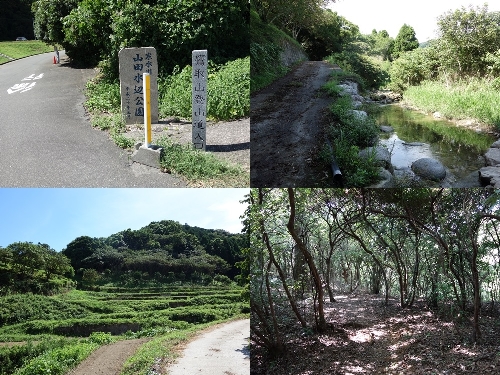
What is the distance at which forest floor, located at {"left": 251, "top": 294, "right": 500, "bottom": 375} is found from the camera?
198 inches

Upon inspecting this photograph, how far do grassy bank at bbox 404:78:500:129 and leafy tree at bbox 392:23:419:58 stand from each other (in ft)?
2.94

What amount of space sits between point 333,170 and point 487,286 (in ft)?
17.0

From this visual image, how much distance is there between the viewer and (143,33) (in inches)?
384

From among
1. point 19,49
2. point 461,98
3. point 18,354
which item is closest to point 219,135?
point 461,98

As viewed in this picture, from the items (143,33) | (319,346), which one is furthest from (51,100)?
(319,346)

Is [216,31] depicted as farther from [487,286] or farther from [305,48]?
[487,286]

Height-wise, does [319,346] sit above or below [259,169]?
below

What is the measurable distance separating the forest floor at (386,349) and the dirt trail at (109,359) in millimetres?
1525

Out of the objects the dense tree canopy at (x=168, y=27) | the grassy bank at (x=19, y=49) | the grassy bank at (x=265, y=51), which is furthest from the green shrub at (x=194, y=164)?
the grassy bank at (x=19, y=49)

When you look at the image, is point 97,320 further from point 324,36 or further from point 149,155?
point 324,36

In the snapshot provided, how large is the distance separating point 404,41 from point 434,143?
1.41 meters

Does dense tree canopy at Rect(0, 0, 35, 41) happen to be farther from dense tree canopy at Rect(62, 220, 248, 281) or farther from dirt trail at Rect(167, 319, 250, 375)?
dirt trail at Rect(167, 319, 250, 375)

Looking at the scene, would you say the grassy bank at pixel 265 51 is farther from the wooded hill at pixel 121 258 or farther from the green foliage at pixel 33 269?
the green foliage at pixel 33 269

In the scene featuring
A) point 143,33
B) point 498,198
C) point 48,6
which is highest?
point 48,6
